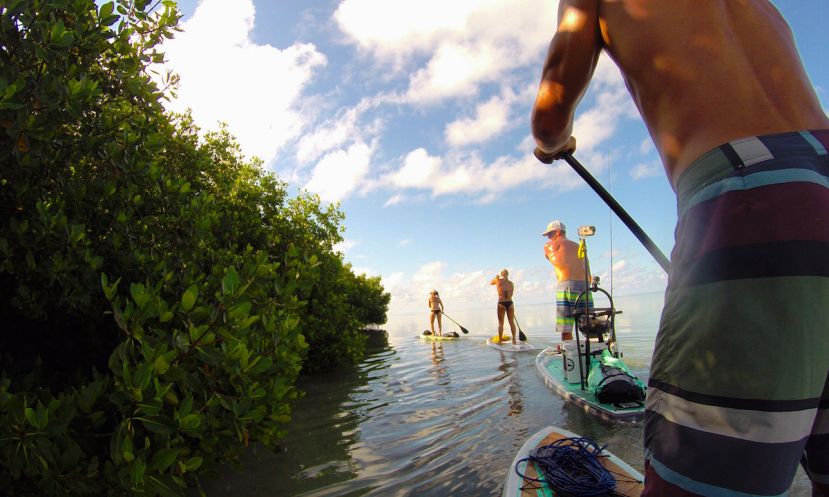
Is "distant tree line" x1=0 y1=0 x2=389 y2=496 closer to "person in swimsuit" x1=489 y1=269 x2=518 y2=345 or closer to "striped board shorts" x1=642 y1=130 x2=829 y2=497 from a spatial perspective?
"striped board shorts" x1=642 y1=130 x2=829 y2=497

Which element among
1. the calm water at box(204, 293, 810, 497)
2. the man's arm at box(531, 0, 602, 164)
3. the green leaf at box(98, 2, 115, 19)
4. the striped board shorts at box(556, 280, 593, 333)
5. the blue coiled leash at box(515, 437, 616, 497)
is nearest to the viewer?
the man's arm at box(531, 0, 602, 164)

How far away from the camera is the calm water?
376 cm

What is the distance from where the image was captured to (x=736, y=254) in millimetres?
945

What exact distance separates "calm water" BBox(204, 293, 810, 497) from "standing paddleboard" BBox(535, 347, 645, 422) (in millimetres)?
128

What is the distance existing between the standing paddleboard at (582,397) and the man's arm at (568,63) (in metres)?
4.36

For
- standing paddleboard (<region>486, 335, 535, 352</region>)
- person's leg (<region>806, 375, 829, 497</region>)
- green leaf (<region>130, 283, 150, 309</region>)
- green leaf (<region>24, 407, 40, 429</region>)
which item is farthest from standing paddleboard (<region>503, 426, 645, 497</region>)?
standing paddleboard (<region>486, 335, 535, 352</region>)

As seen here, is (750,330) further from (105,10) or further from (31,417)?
(105,10)

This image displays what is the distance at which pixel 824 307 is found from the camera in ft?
2.98

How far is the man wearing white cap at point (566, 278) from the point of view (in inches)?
291

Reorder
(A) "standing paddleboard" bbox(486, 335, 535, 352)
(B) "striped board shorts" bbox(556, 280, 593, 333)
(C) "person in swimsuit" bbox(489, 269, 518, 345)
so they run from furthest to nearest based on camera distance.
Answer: (C) "person in swimsuit" bbox(489, 269, 518, 345), (A) "standing paddleboard" bbox(486, 335, 535, 352), (B) "striped board shorts" bbox(556, 280, 593, 333)

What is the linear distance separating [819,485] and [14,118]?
4.20 m

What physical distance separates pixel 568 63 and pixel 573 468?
9.12 ft

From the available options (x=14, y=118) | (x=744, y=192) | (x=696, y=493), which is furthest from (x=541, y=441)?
(x=14, y=118)

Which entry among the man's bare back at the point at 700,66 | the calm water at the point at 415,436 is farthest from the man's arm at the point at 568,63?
the calm water at the point at 415,436
